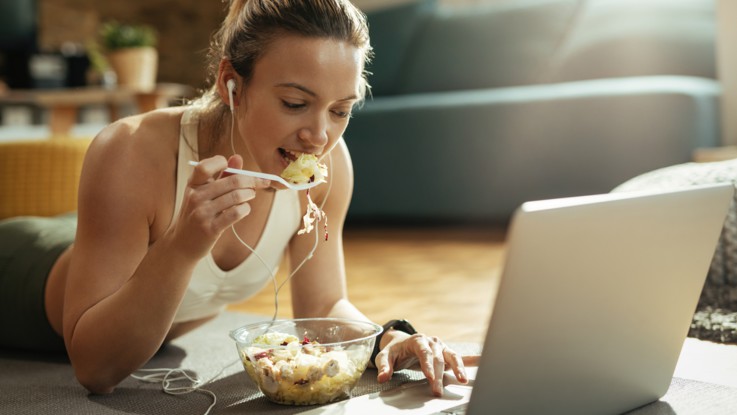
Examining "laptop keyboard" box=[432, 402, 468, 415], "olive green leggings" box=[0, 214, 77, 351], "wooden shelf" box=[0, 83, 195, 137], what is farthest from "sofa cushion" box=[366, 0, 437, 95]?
"laptop keyboard" box=[432, 402, 468, 415]

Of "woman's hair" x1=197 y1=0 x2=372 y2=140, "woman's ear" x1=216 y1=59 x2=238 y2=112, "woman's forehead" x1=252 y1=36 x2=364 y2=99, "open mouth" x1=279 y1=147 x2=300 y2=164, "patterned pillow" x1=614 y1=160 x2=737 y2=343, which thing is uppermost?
"woman's hair" x1=197 y1=0 x2=372 y2=140

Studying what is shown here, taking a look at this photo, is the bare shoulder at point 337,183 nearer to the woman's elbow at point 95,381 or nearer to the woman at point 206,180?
the woman at point 206,180

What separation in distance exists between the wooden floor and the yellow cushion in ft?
2.61

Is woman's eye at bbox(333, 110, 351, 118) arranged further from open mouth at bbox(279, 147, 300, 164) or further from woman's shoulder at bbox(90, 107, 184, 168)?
woman's shoulder at bbox(90, 107, 184, 168)

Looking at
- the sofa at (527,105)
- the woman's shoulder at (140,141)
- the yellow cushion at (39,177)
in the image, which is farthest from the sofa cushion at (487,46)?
the woman's shoulder at (140,141)

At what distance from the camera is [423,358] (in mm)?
1142

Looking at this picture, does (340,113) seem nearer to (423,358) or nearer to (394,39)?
(423,358)

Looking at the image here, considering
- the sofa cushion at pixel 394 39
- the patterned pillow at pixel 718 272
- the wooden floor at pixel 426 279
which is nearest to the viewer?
the patterned pillow at pixel 718 272

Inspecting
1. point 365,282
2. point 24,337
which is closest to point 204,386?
point 24,337

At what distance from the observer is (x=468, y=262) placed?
2807 millimetres

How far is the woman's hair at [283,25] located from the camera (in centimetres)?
115

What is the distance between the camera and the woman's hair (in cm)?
115

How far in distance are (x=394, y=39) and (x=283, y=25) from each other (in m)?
3.19

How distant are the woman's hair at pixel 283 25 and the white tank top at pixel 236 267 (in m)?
0.17
